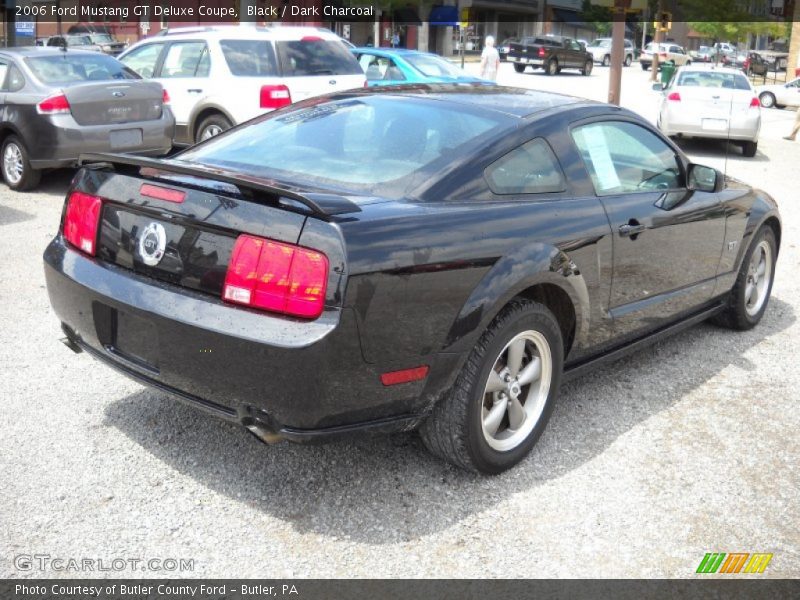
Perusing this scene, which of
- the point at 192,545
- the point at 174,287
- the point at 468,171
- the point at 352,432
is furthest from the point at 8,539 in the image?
the point at 468,171

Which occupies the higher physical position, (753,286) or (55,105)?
(55,105)

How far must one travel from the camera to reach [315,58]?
37.3 feet

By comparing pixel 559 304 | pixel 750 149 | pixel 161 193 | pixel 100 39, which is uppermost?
pixel 100 39

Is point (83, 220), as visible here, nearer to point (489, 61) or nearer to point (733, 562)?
point (733, 562)

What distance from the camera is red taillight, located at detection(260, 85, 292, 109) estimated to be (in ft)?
35.0

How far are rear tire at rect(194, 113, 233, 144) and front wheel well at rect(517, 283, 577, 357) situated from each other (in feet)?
25.6

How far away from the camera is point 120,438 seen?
392 cm

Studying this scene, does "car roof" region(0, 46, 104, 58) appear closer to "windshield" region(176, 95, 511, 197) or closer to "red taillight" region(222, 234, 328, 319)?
"windshield" region(176, 95, 511, 197)

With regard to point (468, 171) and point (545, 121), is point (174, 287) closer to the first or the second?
point (468, 171)

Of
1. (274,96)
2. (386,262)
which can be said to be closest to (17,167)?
(274,96)

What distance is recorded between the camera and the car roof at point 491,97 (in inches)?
162

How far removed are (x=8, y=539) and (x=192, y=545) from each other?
64 cm

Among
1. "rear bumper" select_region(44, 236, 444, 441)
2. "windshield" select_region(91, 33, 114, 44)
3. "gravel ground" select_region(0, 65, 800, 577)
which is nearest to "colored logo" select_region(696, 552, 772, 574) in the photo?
"gravel ground" select_region(0, 65, 800, 577)

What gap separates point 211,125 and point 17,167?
2.42m
